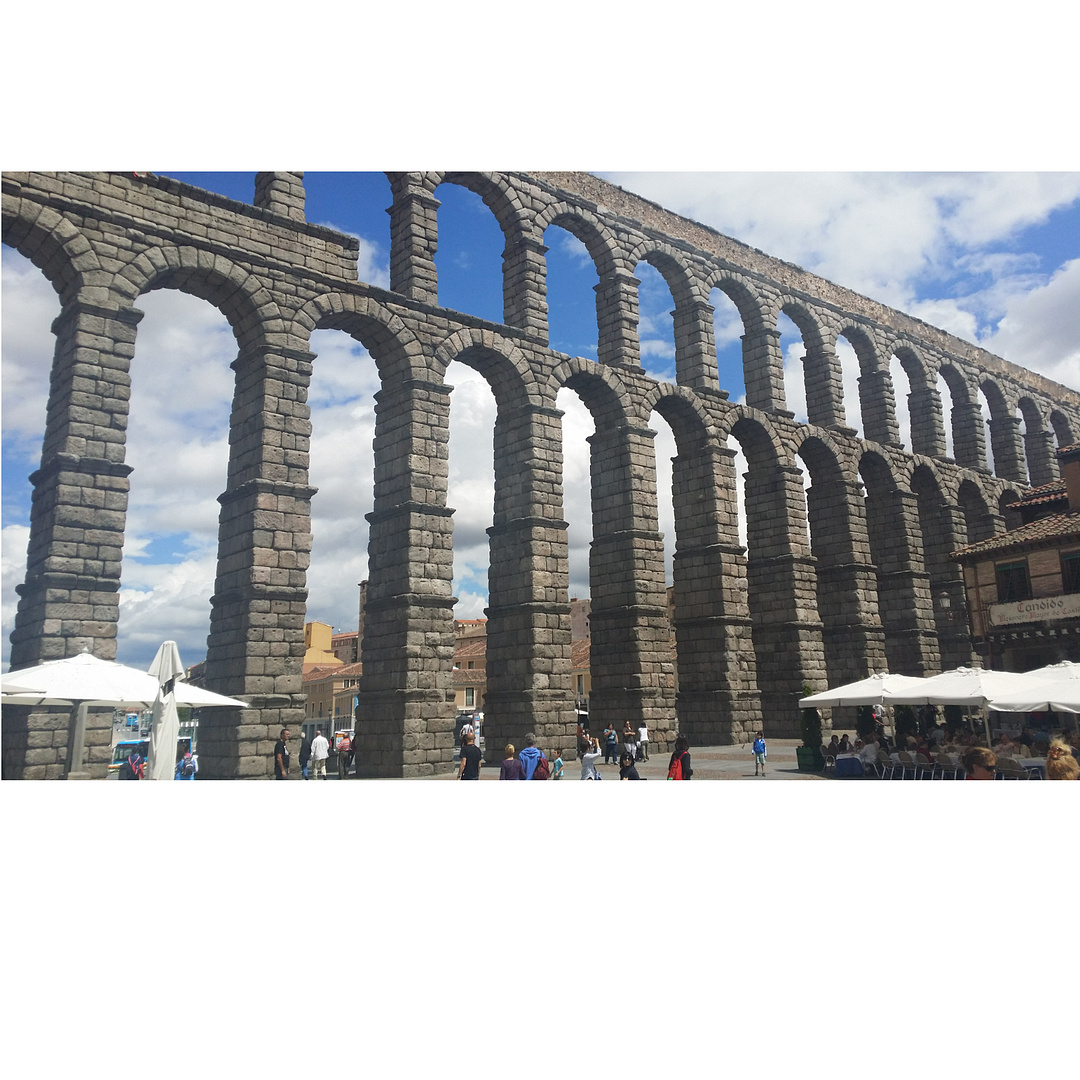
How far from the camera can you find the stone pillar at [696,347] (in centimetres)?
2581

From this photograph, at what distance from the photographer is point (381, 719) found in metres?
17.5

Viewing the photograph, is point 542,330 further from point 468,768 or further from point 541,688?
point 468,768

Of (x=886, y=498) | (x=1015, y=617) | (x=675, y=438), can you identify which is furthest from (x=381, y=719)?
(x=886, y=498)

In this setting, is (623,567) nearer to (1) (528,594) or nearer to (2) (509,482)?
(1) (528,594)

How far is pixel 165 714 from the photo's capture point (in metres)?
10.7

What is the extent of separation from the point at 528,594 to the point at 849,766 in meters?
7.92

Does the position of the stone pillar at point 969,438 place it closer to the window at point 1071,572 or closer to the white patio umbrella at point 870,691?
the window at point 1071,572

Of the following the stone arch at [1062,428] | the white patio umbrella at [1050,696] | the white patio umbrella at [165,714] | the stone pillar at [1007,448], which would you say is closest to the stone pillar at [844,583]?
the stone pillar at [1007,448]

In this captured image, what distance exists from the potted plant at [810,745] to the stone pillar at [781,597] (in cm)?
693

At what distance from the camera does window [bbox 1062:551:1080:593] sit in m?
20.1

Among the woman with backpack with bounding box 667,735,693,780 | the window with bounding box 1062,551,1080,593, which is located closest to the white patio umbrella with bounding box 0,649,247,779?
the woman with backpack with bounding box 667,735,693,780

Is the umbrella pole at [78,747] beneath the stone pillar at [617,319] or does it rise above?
beneath

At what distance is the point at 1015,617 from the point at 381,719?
52.9 feet

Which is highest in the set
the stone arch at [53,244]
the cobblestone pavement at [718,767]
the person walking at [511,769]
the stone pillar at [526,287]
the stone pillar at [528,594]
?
the stone pillar at [526,287]
